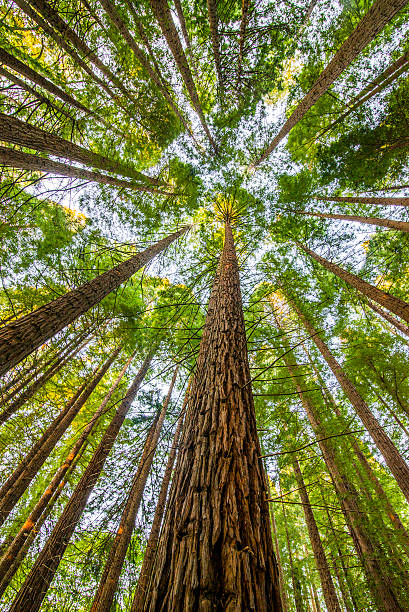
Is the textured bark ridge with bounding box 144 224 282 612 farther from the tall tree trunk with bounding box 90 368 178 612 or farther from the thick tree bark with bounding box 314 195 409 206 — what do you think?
the thick tree bark with bounding box 314 195 409 206

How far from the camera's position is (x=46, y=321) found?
3.48m

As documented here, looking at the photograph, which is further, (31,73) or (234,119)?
(234,119)

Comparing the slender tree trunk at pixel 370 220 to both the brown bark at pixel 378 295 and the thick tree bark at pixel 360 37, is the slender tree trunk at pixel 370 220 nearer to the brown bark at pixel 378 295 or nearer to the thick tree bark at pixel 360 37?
the brown bark at pixel 378 295

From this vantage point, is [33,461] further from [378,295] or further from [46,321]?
[378,295]

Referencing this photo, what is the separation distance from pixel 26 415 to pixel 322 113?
44.8ft

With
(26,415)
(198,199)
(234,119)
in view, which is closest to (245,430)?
(26,415)

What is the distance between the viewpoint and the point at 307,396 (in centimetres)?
687

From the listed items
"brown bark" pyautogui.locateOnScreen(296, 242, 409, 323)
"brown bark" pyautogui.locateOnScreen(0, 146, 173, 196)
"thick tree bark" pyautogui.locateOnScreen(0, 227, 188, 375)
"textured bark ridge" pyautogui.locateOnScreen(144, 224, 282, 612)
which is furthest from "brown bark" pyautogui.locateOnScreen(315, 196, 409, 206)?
"thick tree bark" pyautogui.locateOnScreen(0, 227, 188, 375)

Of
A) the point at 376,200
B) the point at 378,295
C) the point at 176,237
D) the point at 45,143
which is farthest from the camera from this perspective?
the point at 176,237

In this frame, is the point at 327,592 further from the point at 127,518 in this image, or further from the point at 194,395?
the point at 194,395

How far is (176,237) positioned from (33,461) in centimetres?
782

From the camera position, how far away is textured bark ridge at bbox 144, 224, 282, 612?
0.85 meters

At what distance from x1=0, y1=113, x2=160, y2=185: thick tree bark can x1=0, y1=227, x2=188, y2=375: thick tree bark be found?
2757 millimetres

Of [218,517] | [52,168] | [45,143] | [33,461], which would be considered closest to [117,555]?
[33,461]
